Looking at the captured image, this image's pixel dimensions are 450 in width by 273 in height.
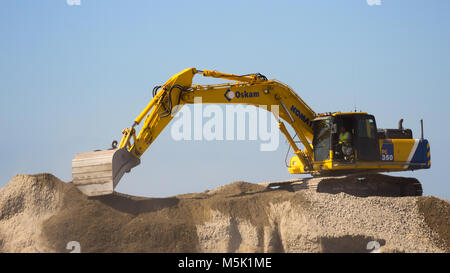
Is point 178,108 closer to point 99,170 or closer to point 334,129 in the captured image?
point 99,170

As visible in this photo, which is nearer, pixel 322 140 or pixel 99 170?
pixel 99 170

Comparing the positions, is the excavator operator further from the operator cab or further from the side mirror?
the side mirror

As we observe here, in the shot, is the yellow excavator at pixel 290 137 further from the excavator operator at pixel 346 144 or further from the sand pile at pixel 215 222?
the sand pile at pixel 215 222

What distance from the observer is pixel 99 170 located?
15.9 metres

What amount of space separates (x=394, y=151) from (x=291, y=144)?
3376mm

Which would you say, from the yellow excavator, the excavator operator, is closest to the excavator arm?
the yellow excavator

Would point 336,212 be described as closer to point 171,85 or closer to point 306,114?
point 306,114

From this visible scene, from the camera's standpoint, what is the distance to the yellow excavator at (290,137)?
640 inches

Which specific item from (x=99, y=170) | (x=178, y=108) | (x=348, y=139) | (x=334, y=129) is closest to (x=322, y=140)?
(x=334, y=129)

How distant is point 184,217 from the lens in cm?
1638

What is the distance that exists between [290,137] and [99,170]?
649cm

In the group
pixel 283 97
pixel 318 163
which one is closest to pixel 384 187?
pixel 318 163

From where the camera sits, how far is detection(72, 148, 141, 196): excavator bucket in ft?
51.9
